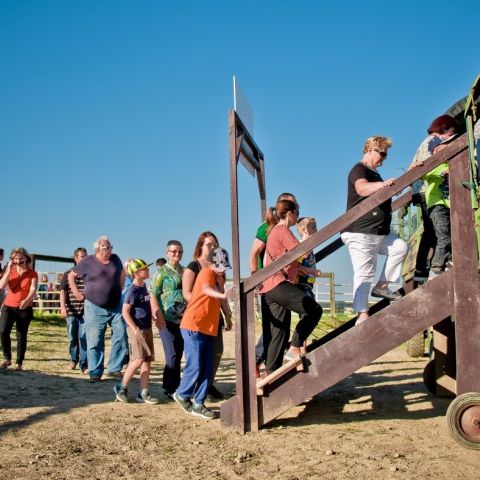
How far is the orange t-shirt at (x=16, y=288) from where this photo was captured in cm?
822

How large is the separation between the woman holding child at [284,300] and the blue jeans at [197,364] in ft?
1.89

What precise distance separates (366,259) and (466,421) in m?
1.51

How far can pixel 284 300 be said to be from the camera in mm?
5012

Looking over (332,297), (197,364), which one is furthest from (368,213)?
(332,297)

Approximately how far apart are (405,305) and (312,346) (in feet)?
5.26

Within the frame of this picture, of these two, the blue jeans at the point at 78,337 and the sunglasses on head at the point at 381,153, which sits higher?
the sunglasses on head at the point at 381,153

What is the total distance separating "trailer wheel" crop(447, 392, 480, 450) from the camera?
4.19 metres

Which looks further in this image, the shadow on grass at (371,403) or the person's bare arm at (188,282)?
the person's bare arm at (188,282)

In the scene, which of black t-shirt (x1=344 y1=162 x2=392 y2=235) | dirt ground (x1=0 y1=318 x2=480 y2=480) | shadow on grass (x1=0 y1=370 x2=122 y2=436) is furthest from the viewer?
Result: shadow on grass (x1=0 y1=370 x2=122 y2=436)

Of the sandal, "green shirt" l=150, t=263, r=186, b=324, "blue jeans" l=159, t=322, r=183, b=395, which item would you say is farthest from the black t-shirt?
the sandal

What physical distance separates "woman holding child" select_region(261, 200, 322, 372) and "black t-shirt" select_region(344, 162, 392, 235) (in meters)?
0.56

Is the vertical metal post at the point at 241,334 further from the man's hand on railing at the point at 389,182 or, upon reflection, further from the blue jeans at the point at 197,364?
the man's hand on railing at the point at 389,182

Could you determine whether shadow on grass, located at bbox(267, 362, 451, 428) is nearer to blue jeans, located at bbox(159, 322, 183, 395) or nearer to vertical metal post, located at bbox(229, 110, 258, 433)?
vertical metal post, located at bbox(229, 110, 258, 433)

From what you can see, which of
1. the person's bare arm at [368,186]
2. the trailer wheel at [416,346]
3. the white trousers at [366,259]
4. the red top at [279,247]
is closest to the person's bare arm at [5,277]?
the red top at [279,247]
